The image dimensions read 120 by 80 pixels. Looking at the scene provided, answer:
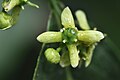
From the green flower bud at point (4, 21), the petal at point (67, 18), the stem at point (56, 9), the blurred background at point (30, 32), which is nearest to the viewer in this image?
the green flower bud at point (4, 21)

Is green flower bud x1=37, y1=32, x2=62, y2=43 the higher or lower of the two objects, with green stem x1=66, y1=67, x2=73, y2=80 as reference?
higher

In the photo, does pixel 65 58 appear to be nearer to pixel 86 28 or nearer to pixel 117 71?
pixel 86 28

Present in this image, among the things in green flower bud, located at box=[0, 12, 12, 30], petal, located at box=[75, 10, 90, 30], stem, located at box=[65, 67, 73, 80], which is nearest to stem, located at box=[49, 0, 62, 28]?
petal, located at box=[75, 10, 90, 30]

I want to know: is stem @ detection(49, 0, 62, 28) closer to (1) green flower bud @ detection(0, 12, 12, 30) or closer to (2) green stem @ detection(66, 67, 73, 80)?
(2) green stem @ detection(66, 67, 73, 80)

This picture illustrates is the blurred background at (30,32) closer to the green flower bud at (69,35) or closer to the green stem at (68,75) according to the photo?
the green stem at (68,75)

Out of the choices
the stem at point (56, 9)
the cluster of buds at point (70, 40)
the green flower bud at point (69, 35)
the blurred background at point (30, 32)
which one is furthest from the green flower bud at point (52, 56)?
the blurred background at point (30, 32)
